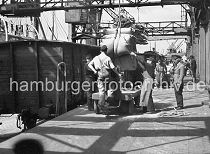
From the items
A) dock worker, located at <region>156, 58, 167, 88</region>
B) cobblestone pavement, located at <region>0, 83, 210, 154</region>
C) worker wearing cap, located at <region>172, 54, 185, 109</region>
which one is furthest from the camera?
dock worker, located at <region>156, 58, 167, 88</region>

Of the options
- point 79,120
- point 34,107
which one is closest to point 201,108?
point 79,120

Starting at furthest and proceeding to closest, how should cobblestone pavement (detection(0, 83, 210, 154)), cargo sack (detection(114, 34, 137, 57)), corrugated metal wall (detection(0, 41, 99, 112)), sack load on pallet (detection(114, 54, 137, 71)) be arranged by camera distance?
corrugated metal wall (detection(0, 41, 99, 112))
sack load on pallet (detection(114, 54, 137, 71))
cargo sack (detection(114, 34, 137, 57))
cobblestone pavement (detection(0, 83, 210, 154))

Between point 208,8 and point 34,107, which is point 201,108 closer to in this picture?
point 34,107

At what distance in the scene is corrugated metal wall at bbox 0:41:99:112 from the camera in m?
10.9

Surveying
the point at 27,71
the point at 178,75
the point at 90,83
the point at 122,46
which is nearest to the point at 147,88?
the point at 122,46

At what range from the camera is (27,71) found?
10969mm

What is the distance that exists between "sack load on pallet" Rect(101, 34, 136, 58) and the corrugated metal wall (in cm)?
201

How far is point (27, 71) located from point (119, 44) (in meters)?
3.14

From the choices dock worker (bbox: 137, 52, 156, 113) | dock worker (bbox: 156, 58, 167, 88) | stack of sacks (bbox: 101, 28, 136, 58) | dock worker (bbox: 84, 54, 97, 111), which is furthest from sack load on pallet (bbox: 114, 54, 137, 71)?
dock worker (bbox: 156, 58, 167, 88)

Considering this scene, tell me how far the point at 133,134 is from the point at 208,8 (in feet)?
32.0

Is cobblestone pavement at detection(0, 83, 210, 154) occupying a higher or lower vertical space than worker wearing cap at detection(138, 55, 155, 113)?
lower

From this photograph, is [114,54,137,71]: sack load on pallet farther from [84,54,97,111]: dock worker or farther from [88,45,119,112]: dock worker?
[84,54,97,111]: dock worker

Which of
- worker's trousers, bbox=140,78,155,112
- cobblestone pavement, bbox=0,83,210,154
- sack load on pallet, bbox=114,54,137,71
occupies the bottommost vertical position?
cobblestone pavement, bbox=0,83,210,154

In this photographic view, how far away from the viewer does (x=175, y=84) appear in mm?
11320
